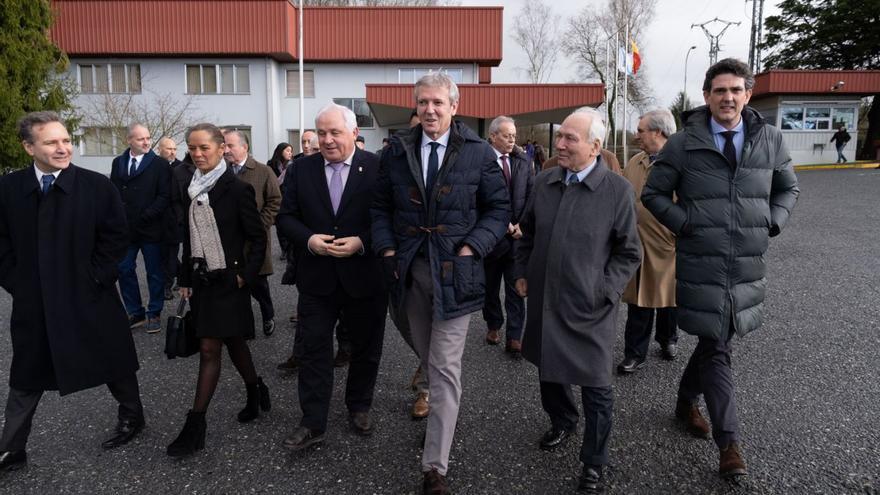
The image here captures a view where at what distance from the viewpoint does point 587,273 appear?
10.5ft

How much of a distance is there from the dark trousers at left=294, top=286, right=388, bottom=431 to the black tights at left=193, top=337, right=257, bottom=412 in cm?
40

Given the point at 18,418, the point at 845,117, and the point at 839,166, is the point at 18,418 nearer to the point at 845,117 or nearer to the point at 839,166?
the point at 839,166

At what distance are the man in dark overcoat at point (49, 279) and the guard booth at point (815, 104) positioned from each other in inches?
1289

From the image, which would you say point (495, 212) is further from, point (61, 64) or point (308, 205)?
point (61, 64)

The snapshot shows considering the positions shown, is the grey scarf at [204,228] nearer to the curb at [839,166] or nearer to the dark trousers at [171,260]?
the dark trousers at [171,260]

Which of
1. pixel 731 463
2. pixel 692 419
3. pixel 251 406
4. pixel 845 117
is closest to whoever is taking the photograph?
pixel 731 463

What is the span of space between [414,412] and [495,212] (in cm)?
157

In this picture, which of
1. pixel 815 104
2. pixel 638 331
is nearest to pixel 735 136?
A: pixel 638 331

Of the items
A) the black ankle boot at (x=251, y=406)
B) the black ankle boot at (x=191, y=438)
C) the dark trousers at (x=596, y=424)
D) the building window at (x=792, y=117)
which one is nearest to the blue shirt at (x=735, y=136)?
the dark trousers at (x=596, y=424)

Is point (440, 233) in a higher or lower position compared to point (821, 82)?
lower

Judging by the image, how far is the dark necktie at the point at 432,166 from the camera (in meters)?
3.30

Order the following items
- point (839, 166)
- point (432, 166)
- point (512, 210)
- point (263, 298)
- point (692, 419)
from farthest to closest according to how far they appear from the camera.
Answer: point (839, 166) → point (263, 298) → point (512, 210) → point (692, 419) → point (432, 166)

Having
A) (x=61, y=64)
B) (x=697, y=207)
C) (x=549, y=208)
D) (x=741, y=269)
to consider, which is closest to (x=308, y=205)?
(x=549, y=208)

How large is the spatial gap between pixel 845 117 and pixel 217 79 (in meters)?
31.4
